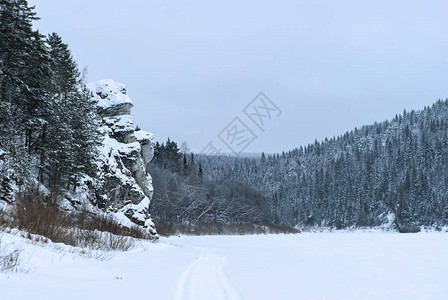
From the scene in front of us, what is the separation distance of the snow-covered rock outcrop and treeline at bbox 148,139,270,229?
1869cm

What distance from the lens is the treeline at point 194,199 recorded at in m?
58.8

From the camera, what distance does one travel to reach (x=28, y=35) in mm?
22750

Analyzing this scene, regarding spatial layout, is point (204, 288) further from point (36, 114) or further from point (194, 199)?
point (194, 199)

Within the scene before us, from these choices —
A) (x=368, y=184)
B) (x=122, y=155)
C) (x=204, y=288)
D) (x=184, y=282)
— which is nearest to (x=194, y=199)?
(x=122, y=155)

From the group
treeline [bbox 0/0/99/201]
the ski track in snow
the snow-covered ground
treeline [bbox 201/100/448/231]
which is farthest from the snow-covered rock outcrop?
treeline [bbox 201/100/448/231]

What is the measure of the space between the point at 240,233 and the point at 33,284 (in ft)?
196

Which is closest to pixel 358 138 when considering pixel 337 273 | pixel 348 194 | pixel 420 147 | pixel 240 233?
pixel 420 147

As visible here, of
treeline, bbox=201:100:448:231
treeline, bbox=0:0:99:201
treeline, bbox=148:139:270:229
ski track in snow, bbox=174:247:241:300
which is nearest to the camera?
ski track in snow, bbox=174:247:241:300

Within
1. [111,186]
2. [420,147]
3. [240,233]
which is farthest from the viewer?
[420,147]

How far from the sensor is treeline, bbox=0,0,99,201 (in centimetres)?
1936

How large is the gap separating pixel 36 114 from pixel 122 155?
350 inches

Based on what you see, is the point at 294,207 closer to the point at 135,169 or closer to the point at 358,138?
the point at 358,138

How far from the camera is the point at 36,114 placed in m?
24.3

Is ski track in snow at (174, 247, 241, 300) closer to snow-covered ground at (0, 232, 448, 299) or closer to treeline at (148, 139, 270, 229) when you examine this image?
snow-covered ground at (0, 232, 448, 299)
